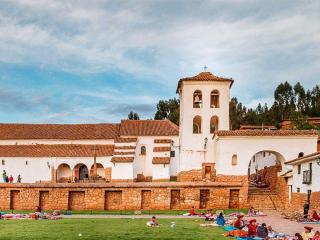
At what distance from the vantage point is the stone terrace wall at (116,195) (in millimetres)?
34312

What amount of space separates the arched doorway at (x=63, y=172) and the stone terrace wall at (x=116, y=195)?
54.3 feet

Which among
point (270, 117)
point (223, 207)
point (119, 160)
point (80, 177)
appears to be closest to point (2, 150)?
point (80, 177)

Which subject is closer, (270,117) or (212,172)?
(212,172)

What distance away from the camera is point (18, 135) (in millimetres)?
54500

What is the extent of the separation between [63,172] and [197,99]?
59.3 ft

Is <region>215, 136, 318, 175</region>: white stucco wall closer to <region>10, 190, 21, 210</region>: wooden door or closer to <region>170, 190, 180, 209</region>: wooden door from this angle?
<region>170, 190, 180, 209</region>: wooden door

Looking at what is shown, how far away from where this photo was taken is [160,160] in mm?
49344

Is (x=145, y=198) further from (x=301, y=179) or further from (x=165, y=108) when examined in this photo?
(x=165, y=108)

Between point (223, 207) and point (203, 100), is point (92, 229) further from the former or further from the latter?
point (203, 100)

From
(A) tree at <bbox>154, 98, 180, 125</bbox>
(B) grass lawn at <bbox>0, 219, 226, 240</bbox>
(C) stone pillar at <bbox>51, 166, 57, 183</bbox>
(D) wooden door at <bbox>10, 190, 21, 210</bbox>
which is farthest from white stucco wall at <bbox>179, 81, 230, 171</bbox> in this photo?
(A) tree at <bbox>154, 98, 180, 125</bbox>

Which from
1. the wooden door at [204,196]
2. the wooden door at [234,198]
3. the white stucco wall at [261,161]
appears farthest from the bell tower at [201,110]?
the white stucco wall at [261,161]

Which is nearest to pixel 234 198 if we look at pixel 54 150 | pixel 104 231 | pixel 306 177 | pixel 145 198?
pixel 145 198

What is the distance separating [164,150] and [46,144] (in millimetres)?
13435

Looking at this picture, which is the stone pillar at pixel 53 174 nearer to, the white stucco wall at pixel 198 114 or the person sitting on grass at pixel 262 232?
the white stucco wall at pixel 198 114
